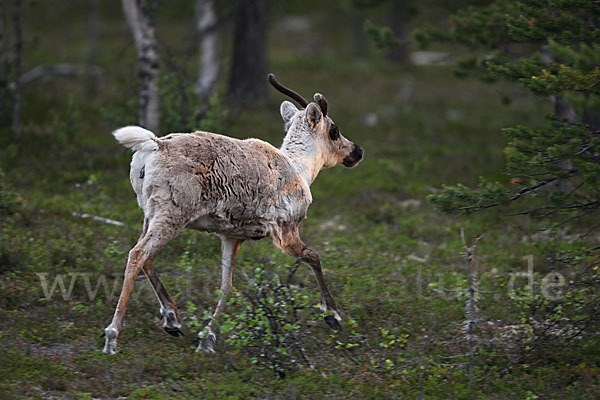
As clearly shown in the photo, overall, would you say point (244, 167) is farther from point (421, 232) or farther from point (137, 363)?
point (421, 232)

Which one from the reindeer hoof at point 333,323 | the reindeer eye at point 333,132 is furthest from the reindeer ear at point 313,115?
the reindeer hoof at point 333,323

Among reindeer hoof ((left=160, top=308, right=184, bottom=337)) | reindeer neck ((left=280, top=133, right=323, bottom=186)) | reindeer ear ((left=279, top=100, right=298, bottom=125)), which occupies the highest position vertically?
reindeer ear ((left=279, top=100, right=298, bottom=125))

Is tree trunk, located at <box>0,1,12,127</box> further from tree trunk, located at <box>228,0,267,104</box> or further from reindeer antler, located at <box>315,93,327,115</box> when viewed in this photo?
reindeer antler, located at <box>315,93,327,115</box>

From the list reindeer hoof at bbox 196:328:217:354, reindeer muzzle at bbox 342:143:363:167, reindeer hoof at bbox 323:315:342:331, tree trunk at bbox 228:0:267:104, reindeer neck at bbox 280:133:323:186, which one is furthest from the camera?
tree trunk at bbox 228:0:267:104

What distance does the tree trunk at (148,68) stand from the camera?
39.2 ft

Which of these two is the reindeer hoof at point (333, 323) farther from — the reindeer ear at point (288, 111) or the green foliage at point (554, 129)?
the reindeer ear at point (288, 111)

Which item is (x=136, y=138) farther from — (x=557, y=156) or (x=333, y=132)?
(x=557, y=156)

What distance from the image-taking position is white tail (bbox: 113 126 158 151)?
6.09m

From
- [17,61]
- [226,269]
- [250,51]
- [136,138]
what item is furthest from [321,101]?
[250,51]

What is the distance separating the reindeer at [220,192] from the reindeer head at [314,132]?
0.5 inches

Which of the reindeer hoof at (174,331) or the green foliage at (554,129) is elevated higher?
the green foliage at (554,129)

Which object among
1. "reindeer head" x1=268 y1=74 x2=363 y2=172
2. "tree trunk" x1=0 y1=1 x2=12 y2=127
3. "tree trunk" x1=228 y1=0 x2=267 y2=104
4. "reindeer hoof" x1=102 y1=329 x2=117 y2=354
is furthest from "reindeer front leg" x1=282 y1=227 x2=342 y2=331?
"tree trunk" x1=228 y1=0 x2=267 y2=104

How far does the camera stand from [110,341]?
6.14 meters

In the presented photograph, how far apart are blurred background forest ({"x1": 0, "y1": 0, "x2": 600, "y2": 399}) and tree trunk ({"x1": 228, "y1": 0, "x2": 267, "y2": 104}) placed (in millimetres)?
2331
